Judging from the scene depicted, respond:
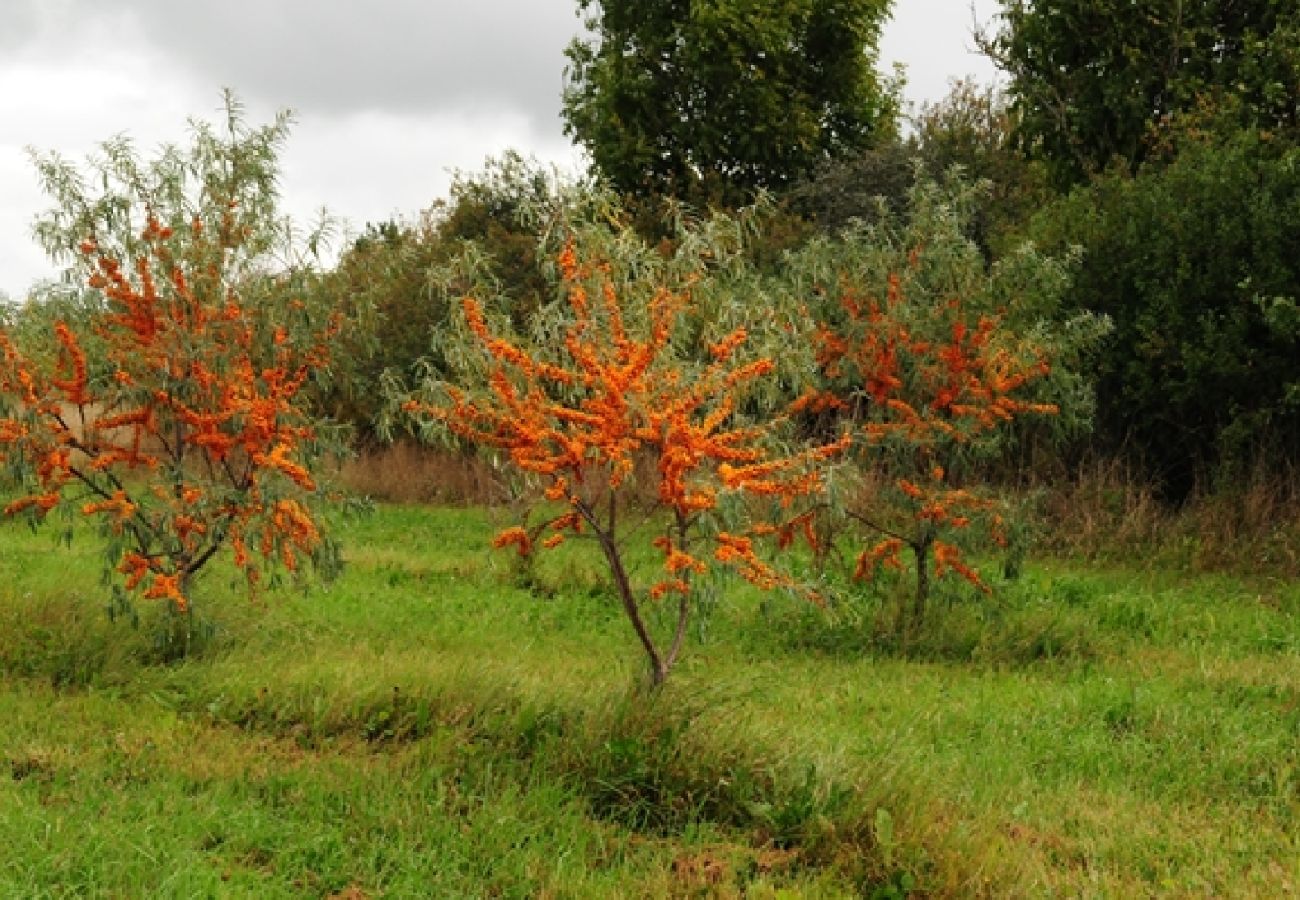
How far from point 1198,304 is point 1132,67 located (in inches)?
214

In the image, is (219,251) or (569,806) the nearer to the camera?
(569,806)

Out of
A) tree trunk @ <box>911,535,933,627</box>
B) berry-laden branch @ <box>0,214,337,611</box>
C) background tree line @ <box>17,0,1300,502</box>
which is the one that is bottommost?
tree trunk @ <box>911,535,933,627</box>

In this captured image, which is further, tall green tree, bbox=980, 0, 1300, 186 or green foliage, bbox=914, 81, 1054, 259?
green foliage, bbox=914, 81, 1054, 259

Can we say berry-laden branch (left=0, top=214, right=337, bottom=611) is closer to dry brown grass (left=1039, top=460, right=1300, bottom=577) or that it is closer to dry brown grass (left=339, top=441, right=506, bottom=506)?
dry brown grass (left=1039, top=460, right=1300, bottom=577)

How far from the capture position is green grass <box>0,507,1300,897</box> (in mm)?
5258

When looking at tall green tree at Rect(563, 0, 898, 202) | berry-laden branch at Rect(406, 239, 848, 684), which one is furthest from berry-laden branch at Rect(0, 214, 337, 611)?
tall green tree at Rect(563, 0, 898, 202)

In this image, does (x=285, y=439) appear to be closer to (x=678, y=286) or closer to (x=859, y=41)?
(x=678, y=286)

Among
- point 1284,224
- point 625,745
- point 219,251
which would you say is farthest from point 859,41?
point 625,745

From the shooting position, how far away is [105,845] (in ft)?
17.1

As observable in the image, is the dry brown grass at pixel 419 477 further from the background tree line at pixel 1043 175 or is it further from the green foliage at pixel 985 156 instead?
the green foliage at pixel 985 156

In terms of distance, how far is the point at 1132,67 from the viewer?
1791 centimetres

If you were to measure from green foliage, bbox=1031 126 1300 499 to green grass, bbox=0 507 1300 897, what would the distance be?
4098 mm

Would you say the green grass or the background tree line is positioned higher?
the background tree line

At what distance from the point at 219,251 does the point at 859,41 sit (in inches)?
858
